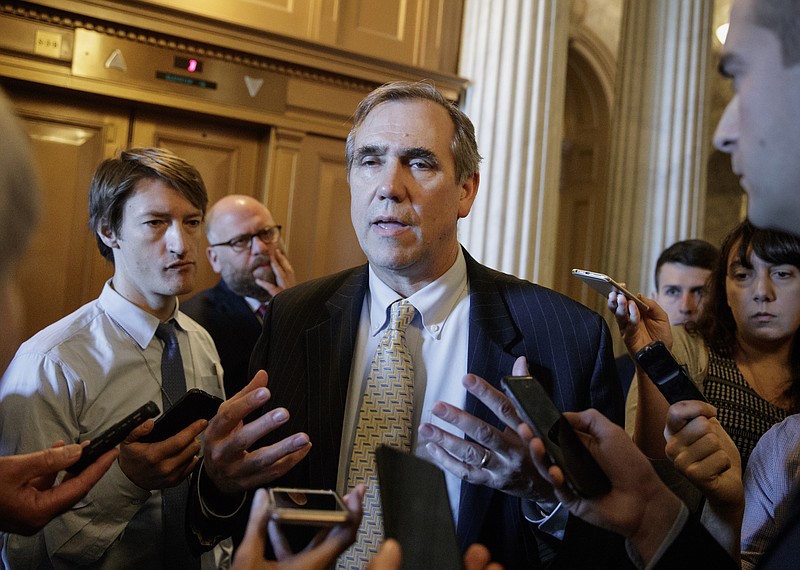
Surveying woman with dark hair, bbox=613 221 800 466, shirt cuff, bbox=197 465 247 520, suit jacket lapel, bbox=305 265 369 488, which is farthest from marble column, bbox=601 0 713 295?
shirt cuff, bbox=197 465 247 520

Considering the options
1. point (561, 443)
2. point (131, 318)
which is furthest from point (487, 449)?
point (131, 318)

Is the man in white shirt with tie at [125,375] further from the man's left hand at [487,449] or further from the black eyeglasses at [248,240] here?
the black eyeglasses at [248,240]

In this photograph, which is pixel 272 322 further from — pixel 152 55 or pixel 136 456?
pixel 152 55

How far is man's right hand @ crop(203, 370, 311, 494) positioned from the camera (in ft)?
4.97

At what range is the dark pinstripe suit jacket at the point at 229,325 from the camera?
10.6 ft

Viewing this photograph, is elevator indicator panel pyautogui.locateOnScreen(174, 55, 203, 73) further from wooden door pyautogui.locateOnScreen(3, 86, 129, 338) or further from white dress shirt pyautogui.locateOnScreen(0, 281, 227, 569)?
white dress shirt pyautogui.locateOnScreen(0, 281, 227, 569)

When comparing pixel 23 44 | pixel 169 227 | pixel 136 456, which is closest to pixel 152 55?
pixel 23 44

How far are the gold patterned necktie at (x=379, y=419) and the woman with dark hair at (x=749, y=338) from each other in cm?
97

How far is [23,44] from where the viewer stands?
4055 mm

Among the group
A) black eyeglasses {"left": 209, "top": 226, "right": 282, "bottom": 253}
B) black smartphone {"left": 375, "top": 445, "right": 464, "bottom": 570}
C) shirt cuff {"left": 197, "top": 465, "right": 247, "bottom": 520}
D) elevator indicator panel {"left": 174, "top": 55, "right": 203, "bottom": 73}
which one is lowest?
shirt cuff {"left": 197, "top": 465, "right": 247, "bottom": 520}

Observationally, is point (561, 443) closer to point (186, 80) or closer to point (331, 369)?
point (331, 369)

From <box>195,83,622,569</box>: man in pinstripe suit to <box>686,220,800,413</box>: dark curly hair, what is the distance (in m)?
0.92

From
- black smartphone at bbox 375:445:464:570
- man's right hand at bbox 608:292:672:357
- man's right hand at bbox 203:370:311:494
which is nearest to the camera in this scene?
black smartphone at bbox 375:445:464:570

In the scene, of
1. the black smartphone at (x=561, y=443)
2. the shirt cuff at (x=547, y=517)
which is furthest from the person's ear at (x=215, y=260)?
the black smartphone at (x=561, y=443)
